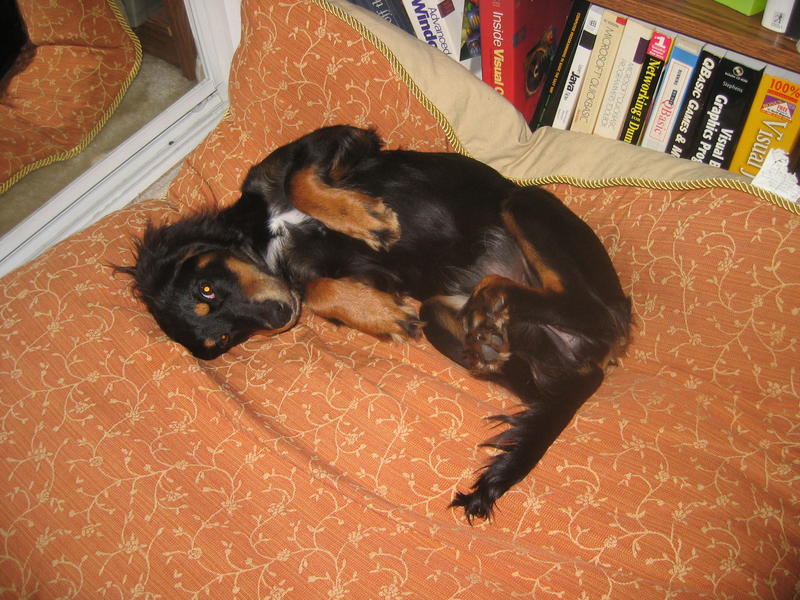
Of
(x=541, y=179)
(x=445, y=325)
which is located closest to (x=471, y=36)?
(x=541, y=179)

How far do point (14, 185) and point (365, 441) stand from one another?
7.17 ft

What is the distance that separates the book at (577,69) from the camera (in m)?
2.23

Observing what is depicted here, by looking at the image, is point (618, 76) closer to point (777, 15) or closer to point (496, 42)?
point (496, 42)

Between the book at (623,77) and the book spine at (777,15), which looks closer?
the book spine at (777,15)

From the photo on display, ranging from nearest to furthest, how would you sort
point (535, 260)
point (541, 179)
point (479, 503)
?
point (479, 503)
point (535, 260)
point (541, 179)

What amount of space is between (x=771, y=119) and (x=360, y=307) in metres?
1.62

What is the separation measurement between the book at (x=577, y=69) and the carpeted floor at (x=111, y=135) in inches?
78.2

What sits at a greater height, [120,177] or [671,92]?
[671,92]

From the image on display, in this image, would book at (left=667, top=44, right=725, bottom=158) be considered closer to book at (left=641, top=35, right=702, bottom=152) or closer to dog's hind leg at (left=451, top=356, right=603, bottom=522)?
book at (left=641, top=35, right=702, bottom=152)

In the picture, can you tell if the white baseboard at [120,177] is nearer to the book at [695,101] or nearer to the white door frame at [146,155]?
the white door frame at [146,155]

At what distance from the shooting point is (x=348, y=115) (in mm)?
2256

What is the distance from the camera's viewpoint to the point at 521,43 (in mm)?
2334

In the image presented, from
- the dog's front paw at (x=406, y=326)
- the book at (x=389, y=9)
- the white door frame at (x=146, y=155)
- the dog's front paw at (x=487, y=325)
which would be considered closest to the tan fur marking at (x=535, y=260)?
the dog's front paw at (x=487, y=325)

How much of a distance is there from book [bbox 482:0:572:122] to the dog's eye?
1531 millimetres
